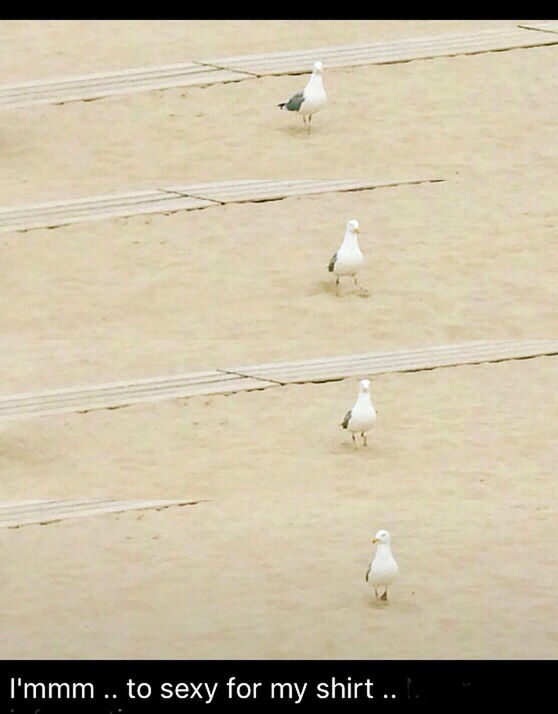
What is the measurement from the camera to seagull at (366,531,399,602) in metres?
13.5

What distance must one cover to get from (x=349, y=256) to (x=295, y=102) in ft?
8.54

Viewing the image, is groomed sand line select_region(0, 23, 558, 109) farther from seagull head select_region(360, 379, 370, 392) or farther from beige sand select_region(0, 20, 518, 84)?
seagull head select_region(360, 379, 370, 392)

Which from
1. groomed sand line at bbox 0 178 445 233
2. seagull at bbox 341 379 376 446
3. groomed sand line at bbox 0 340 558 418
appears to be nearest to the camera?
seagull at bbox 341 379 376 446

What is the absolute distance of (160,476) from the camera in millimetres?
15227

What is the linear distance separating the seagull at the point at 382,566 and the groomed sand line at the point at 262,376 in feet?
10.5

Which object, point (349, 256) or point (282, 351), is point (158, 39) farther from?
point (282, 351)

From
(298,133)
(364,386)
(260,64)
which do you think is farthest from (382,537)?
(260,64)

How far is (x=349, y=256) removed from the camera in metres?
17.5

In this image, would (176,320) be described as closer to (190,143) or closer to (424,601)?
(190,143)

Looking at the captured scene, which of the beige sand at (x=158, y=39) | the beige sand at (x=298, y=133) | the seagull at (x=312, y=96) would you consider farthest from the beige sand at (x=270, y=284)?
the beige sand at (x=158, y=39)

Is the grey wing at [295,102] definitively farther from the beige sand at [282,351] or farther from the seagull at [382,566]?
the seagull at [382,566]

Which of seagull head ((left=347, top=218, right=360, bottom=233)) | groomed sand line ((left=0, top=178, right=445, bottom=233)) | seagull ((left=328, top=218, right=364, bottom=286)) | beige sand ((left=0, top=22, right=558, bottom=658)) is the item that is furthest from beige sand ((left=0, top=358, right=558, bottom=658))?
groomed sand line ((left=0, top=178, right=445, bottom=233))

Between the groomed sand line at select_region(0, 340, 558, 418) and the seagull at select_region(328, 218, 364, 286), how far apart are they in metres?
0.81

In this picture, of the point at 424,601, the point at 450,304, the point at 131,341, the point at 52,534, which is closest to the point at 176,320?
the point at 131,341
